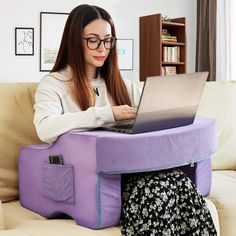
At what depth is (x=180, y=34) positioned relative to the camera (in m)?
5.32

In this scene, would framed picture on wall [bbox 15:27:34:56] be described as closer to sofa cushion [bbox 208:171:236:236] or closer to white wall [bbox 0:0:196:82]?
white wall [bbox 0:0:196:82]

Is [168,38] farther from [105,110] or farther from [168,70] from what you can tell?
[105,110]

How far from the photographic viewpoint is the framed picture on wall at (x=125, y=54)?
5348 millimetres

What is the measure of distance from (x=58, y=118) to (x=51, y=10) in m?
3.60

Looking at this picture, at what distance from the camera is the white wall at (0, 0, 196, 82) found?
188 inches

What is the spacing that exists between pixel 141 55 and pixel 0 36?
1578 mm

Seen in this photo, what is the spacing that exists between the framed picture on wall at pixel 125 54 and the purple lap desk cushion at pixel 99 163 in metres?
3.73

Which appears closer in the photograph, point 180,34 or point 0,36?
point 0,36

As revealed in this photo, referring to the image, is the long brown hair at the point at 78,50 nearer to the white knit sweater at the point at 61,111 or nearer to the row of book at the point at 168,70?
the white knit sweater at the point at 61,111

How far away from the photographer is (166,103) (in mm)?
1559

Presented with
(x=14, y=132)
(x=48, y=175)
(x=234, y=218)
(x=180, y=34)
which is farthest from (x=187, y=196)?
(x=180, y=34)

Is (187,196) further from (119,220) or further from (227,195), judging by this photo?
(227,195)

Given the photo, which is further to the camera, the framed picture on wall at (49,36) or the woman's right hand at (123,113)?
the framed picture on wall at (49,36)

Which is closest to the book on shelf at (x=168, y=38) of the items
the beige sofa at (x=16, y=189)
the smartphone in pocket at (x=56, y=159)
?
the beige sofa at (x=16, y=189)
